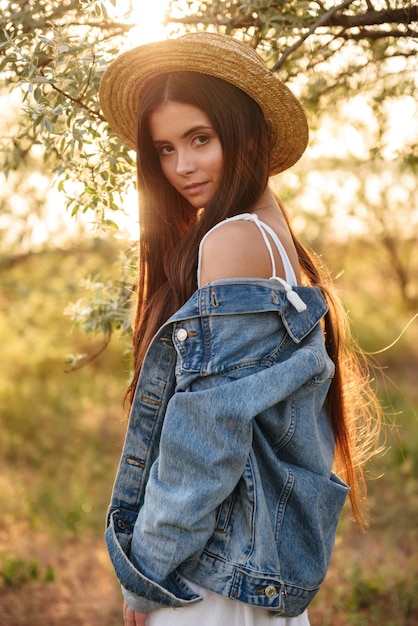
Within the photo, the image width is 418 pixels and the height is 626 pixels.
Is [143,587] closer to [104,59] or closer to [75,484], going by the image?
[104,59]

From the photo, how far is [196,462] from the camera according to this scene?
1.66 metres

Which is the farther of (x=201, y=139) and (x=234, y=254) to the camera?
(x=201, y=139)

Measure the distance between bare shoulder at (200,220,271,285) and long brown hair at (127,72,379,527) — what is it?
13cm

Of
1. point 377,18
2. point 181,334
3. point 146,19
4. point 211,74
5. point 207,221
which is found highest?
point 146,19

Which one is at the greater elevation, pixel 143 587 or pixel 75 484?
pixel 143 587

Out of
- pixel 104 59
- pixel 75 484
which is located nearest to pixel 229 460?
pixel 104 59

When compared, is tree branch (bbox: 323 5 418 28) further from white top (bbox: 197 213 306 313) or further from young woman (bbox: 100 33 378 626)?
white top (bbox: 197 213 306 313)

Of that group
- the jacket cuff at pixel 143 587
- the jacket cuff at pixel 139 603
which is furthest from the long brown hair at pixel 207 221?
the jacket cuff at pixel 139 603

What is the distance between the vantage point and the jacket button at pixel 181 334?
1756mm

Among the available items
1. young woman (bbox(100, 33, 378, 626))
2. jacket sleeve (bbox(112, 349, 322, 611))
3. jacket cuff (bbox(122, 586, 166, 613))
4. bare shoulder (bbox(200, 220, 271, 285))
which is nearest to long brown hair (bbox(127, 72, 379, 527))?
young woman (bbox(100, 33, 378, 626))

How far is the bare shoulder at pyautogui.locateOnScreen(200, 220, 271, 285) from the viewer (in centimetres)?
177

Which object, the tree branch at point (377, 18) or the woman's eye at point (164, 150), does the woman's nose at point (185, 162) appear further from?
the tree branch at point (377, 18)

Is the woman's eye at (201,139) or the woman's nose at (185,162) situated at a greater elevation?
the woman's eye at (201,139)

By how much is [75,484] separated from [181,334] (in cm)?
486
